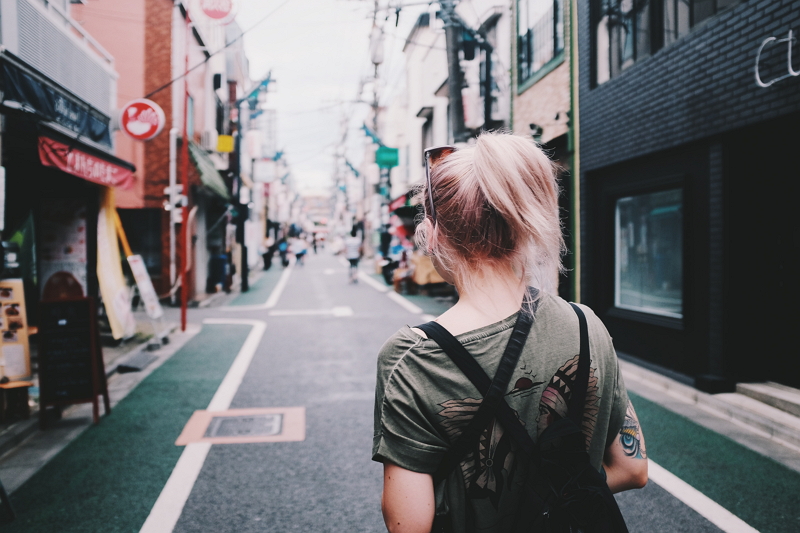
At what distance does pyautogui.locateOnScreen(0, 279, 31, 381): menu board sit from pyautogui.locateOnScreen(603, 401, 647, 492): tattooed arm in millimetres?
5784

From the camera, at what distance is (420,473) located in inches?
48.6

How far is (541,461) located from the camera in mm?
1232

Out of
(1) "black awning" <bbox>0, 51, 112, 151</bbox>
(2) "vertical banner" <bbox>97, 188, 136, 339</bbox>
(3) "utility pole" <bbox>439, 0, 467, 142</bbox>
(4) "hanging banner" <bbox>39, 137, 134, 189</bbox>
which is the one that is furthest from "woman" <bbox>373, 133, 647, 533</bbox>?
(3) "utility pole" <bbox>439, 0, 467, 142</bbox>

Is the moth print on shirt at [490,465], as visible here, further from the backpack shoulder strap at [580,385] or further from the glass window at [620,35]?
the glass window at [620,35]

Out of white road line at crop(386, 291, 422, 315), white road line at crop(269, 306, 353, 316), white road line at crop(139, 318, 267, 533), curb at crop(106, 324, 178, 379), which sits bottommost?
white road line at crop(139, 318, 267, 533)

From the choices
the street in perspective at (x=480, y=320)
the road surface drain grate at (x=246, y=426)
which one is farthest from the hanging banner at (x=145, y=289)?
the road surface drain grate at (x=246, y=426)

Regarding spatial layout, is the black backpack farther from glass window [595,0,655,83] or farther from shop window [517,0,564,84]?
shop window [517,0,564,84]

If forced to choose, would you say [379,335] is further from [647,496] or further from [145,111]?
[647,496]

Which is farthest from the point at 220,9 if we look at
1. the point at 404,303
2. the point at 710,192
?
the point at 404,303

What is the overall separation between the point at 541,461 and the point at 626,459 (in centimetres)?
35

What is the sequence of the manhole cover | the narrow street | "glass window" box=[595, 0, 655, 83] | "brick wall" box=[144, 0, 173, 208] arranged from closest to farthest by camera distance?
the narrow street < the manhole cover < "glass window" box=[595, 0, 655, 83] < "brick wall" box=[144, 0, 173, 208]

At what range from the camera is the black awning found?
6051 mm

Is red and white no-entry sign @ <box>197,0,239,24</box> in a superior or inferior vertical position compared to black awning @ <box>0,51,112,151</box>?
superior

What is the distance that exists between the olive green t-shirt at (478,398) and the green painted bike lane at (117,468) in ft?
9.36
